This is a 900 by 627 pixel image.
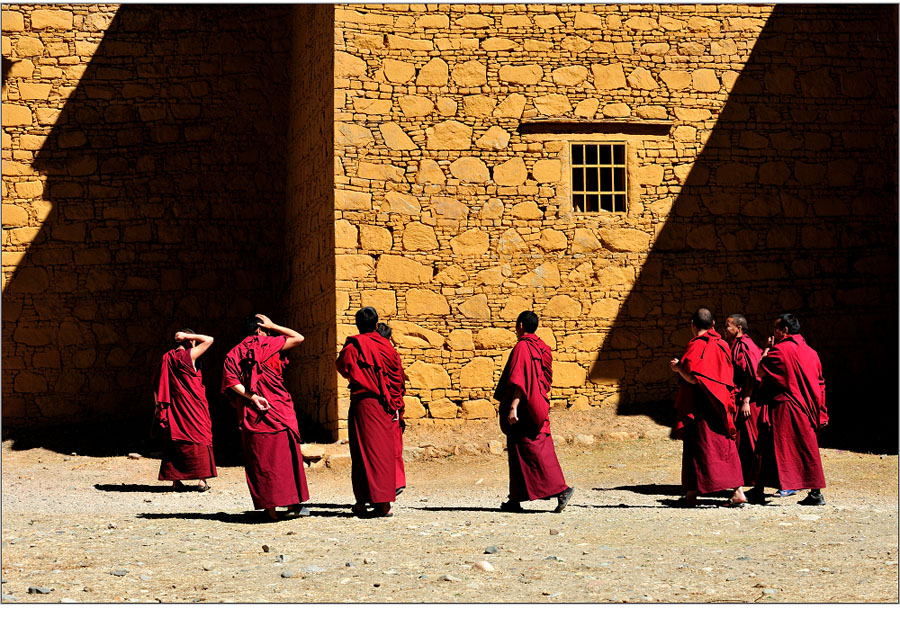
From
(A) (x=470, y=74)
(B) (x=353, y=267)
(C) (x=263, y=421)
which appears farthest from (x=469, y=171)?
(C) (x=263, y=421)

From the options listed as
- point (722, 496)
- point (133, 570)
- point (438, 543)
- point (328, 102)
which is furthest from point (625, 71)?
point (133, 570)

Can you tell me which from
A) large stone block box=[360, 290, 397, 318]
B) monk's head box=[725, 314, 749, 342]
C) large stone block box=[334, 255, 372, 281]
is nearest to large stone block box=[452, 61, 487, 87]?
large stone block box=[334, 255, 372, 281]

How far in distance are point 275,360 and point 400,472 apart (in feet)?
6.89

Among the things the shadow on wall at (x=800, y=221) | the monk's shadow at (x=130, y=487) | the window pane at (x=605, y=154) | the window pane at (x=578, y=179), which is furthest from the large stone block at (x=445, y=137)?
the monk's shadow at (x=130, y=487)

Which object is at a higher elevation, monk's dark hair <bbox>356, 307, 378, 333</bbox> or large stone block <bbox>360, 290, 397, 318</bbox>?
large stone block <bbox>360, 290, 397, 318</bbox>

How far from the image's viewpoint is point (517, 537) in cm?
809

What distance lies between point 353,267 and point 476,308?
150 cm

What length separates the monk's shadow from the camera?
457 inches

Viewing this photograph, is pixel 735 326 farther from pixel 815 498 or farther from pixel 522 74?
pixel 522 74

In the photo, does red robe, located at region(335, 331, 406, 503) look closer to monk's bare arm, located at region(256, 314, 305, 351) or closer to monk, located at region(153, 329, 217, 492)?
monk's bare arm, located at region(256, 314, 305, 351)

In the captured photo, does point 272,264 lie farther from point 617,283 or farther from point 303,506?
point 303,506

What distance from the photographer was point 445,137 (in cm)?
1339

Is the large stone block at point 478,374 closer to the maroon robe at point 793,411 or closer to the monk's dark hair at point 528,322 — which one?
the monk's dark hair at point 528,322

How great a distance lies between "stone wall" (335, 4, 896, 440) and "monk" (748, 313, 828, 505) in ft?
12.6
